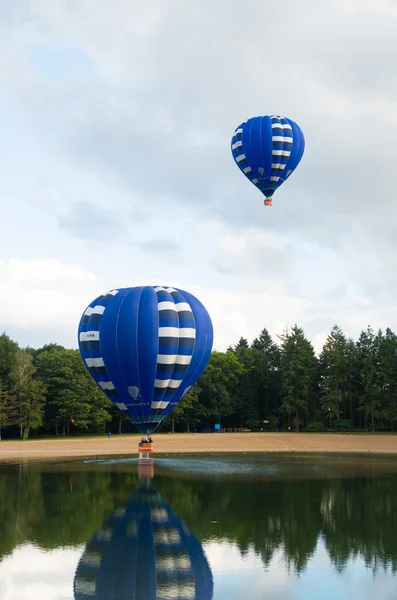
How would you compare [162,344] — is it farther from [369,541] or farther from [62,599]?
[62,599]

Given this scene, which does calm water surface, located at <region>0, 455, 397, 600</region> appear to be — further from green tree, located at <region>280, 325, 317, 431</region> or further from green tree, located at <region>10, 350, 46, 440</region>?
green tree, located at <region>280, 325, 317, 431</region>

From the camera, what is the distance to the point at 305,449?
6800 cm

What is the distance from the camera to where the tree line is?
78125 mm

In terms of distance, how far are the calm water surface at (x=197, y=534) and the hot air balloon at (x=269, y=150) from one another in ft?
63.7

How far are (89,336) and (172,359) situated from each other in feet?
16.3

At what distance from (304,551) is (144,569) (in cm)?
582

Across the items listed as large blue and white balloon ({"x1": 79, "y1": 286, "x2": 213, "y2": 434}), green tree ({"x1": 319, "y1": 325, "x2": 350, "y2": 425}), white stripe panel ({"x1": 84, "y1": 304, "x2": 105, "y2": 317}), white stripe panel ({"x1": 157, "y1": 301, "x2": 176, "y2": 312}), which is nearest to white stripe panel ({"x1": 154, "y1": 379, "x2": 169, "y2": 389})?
large blue and white balloon ({"x1": 79, "y1": 286, "x2": 213, "y2": 434})

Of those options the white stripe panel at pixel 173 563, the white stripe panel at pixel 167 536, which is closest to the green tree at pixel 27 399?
the white stripe panel at pixel 167 536

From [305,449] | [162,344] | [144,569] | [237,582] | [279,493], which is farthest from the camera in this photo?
[305,449]

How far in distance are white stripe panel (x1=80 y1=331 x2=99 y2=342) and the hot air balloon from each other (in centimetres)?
1654

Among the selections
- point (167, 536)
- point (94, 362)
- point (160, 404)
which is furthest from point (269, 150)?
point (167, 536)

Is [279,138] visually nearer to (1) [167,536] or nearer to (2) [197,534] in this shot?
(2) [197,534]

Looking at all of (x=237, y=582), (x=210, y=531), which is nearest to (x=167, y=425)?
(x=210, y=531)

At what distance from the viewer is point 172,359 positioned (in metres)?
42.5
